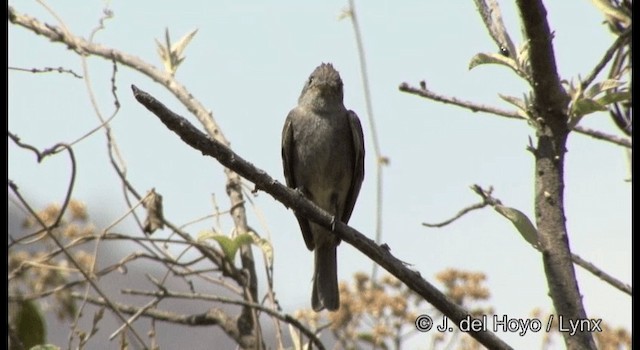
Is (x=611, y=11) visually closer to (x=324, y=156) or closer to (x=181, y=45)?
(x=181, y=45)

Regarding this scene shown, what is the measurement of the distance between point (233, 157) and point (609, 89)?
3.42 feet

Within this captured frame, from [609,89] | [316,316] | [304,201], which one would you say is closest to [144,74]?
[316,316]

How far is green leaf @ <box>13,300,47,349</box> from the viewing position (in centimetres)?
363

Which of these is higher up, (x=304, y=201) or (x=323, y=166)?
(x=323, y=166)

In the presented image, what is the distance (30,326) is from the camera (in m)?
3.64

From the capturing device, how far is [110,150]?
147 inches

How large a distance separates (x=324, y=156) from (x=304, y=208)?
2310mm

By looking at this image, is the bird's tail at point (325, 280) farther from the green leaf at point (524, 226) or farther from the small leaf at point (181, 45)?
the green leaf at point (524, 226)

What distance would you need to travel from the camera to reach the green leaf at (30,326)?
11.9 feet

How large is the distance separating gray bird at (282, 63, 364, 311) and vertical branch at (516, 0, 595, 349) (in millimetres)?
2605

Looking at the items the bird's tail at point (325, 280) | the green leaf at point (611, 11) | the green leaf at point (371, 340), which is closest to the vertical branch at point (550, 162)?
the green leaf at point (611, 11)

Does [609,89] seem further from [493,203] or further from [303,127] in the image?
[303,127]

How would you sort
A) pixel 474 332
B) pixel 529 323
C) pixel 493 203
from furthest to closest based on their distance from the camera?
1. pixel 529 323
2. pixel 493 203
3. pixel 474 332

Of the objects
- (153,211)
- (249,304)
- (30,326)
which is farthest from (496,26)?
(30,326)
